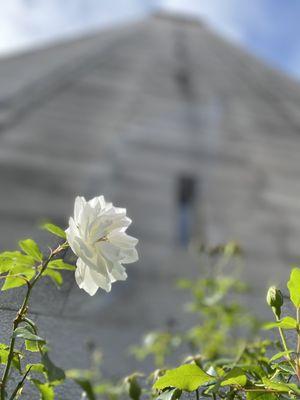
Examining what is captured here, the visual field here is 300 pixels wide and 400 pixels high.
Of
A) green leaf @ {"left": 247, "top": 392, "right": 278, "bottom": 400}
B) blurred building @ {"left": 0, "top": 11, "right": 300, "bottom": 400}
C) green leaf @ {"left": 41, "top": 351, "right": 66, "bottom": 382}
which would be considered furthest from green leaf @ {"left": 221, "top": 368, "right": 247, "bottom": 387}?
blurred building @ {"left": 0, "top": 11, "right": 300, "bottom": 400}

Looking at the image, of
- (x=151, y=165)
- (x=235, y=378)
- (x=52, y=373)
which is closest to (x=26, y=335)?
(x=52, y=373)

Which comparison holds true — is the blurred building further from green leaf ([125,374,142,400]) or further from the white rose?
the white rose

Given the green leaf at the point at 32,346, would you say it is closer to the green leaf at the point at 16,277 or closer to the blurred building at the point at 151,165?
the green leaf at the point at 16,277

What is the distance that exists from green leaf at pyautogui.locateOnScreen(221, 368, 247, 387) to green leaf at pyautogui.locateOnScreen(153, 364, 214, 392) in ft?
0.04

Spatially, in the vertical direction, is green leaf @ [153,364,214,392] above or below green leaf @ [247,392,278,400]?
above

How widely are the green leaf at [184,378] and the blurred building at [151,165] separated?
1770 mm

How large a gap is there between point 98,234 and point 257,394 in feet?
0.53

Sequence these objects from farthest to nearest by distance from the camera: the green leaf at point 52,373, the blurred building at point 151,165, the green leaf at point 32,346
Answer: the blurred building at point 151,165 → the green leaf at point 32,346 → the green leaf at point 52,373

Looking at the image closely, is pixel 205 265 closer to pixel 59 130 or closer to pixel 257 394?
pixel 59 130

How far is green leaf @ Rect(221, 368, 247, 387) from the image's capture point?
48cm

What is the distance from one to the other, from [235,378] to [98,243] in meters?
0.14

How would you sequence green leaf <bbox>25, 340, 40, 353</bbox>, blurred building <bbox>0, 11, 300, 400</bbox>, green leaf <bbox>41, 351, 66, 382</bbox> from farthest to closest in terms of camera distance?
blurred building <bbox>0, 11, 300, 400</bbox> → green leaf <bbox>25, 340, 40, 353</bbox> → green leaf <bbox>41, 351, 66, 382</bbox>

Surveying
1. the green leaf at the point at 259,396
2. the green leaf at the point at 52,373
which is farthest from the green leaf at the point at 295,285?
the green leaf at the point at 52,373

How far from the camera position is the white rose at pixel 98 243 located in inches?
19.6
